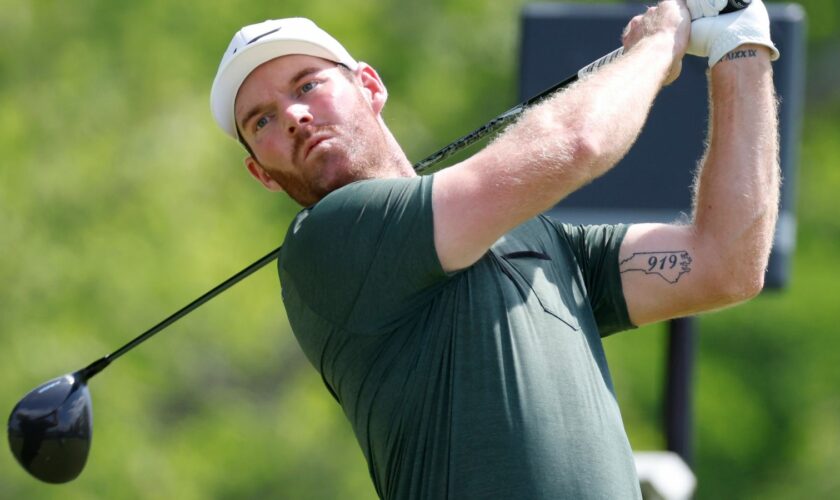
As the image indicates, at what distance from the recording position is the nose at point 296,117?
3.32 meters

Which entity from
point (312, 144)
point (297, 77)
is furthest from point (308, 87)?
point (312, 144)

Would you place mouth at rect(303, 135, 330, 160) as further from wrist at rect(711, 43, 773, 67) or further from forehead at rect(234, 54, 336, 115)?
wrist at rect(711, 43, 773, 67)

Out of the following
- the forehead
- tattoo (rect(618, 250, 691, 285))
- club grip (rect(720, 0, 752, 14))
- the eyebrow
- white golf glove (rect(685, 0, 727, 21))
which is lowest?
tattoo (rect(618, 250, 691, 285))

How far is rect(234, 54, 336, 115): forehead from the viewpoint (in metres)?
3.43

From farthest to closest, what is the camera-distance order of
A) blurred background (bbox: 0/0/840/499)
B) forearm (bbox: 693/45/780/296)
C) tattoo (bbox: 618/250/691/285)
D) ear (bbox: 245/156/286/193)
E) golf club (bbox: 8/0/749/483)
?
blurred background (bbox: 0/0/840/499), golf club (bbox: 8/0/749/483), ear (bbox: 245/156/286/193), tattoo (bbox: 618/250/691/285), forearm (bbox: 693/45/780/296)

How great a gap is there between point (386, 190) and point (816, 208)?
28.4 feet

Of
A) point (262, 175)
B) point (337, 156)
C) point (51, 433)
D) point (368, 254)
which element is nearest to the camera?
point (368, 254)

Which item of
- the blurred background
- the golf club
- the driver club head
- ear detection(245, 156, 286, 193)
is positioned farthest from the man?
the blurred background

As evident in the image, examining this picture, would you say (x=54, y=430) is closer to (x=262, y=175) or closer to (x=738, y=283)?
(x=262, y=175)

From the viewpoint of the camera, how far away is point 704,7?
10.7ft

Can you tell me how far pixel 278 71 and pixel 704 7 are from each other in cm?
87

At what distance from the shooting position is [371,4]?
1100 cm

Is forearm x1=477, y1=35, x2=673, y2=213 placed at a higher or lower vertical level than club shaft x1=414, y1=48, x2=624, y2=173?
lower

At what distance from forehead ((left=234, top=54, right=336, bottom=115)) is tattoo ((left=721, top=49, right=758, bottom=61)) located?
2.67 ft
